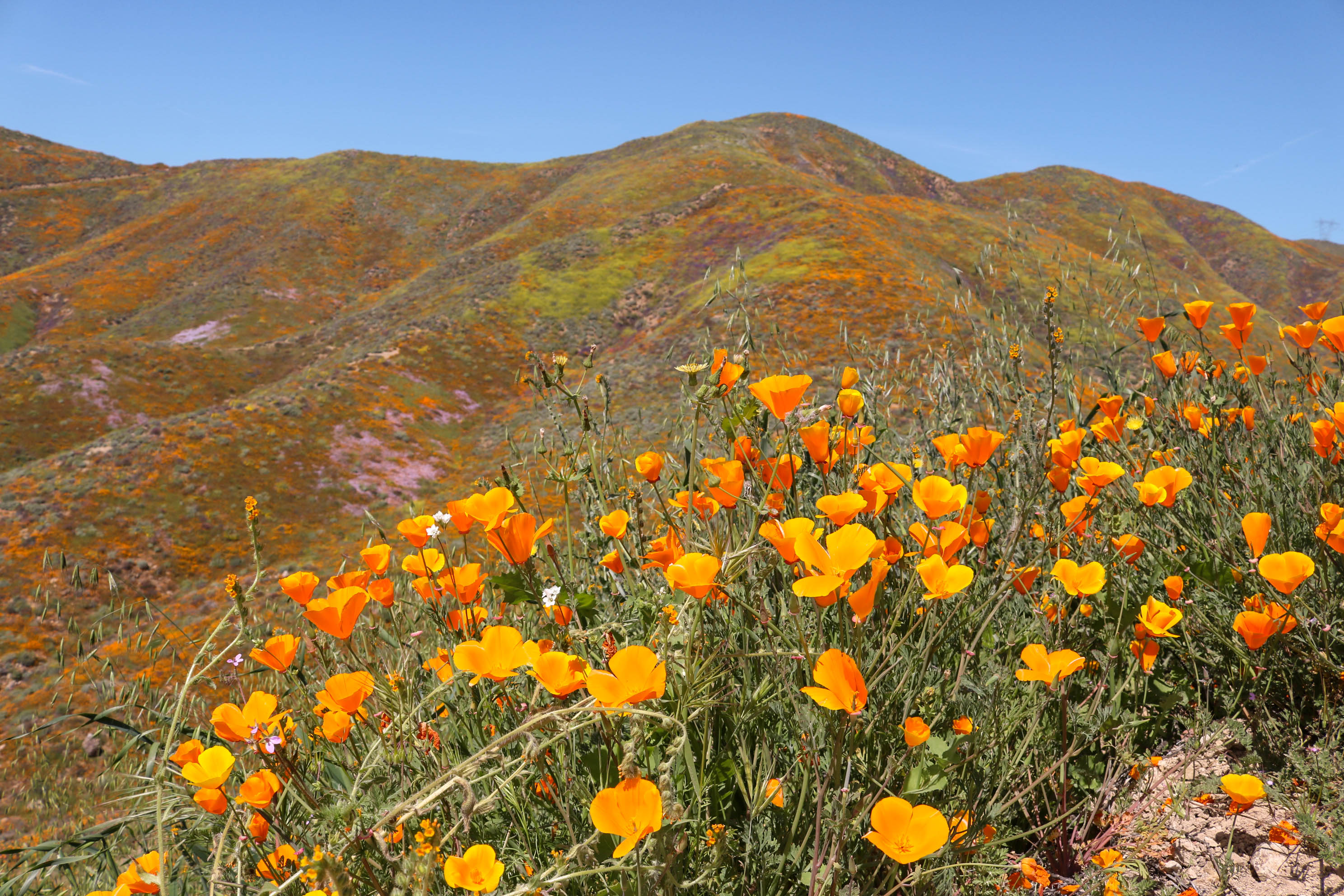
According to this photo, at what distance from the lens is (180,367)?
880 inches

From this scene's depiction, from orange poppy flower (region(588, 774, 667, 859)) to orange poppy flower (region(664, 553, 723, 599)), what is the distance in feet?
1.08

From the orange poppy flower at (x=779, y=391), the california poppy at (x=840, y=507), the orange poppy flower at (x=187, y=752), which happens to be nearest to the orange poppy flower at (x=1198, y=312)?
the orange poppy flower at (x=779, y=391)

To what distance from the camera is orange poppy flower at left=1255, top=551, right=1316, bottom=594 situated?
1.38m

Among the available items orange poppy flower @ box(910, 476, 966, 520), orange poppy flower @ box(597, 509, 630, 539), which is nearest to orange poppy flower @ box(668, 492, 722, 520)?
orange poppy flower @ box(597, 509, 630, 539)

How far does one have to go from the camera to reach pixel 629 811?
34.3 inches

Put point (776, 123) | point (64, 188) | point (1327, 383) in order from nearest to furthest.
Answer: point (1327, 383) < point (64, 188) < point (776, 123)

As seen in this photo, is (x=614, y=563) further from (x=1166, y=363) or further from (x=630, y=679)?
(x=1166, y=363)

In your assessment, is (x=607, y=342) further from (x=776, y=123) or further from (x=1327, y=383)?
(x=776, y=123)

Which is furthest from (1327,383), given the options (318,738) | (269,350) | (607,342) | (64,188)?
(64,188)

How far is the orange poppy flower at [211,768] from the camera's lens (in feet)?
3.91

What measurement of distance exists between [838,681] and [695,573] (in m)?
0.28

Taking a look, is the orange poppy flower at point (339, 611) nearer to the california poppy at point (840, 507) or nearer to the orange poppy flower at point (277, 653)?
the orange poppy flower at point (277, 653)

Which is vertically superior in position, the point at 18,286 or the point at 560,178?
the point at 560,178

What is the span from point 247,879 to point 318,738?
0.53m
